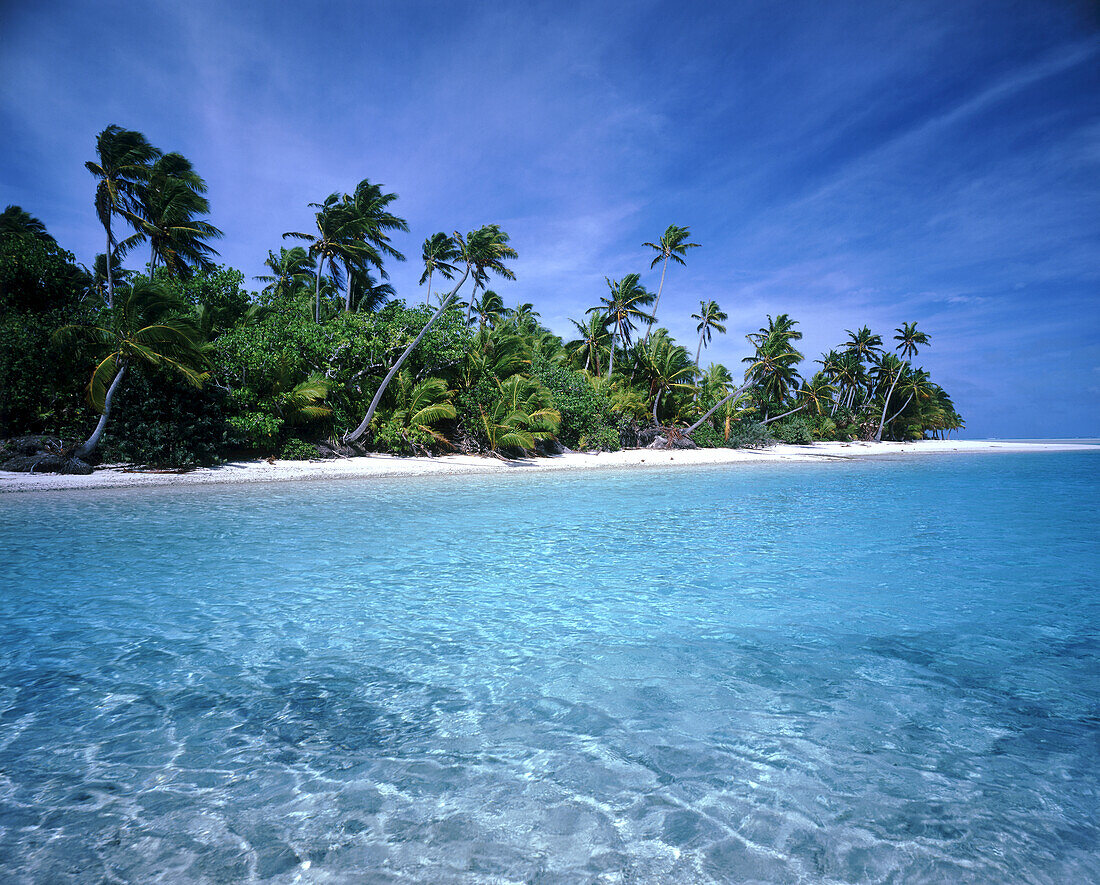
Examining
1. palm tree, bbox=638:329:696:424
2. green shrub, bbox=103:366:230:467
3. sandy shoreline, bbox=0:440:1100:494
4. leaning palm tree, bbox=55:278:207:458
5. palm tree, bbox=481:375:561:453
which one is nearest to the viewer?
sandy shoreline, bbox=0:440:1100:494

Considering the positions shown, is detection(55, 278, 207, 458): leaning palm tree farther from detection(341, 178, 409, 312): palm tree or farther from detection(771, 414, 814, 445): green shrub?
detection(771, 414, 814, 445): green shrub

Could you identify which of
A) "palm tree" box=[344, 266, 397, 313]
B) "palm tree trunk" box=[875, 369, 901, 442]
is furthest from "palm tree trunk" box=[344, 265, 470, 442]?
"palm tree trunk" box=[875, 369, 901, 442]

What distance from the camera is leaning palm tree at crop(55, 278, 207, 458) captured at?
1498 cm

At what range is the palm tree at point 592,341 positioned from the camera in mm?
35375

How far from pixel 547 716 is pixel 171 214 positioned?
26.3 metres

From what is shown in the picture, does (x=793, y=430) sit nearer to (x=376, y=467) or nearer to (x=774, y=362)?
(x=774, y=362)

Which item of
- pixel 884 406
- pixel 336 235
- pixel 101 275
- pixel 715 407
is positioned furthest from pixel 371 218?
pixel 884 406

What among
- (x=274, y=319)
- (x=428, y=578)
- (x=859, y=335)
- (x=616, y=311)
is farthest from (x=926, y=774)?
(x=859, y=335)

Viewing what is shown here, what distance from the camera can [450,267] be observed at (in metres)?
25.2

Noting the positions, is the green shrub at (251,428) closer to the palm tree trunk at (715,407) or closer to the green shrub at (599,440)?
the green shrub at (599,440)

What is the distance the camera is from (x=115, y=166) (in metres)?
19.2

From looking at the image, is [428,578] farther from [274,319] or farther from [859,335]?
[859,335]

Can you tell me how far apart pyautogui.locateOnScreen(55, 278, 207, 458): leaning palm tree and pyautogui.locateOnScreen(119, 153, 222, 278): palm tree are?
7978 mm

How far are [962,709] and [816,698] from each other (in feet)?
2.75
